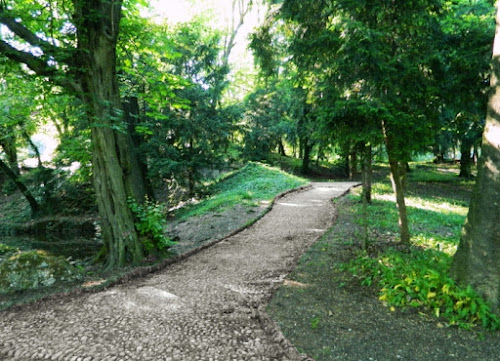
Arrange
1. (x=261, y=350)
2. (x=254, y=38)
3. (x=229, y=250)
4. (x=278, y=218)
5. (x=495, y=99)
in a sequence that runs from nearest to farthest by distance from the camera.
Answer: (x=261, y=350)
(x=495, y=99)
(x=229, y=250)
(x=254, y=38)
(x=278, y=218)

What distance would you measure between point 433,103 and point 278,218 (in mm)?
5931

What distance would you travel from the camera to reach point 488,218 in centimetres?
407

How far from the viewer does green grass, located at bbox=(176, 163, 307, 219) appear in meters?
12.7

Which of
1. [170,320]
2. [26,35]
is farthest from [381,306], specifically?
[26,35]

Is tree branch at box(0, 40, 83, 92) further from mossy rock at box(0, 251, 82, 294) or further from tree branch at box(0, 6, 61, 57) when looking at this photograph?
mossy rock at box(0, 251, 82, 294)

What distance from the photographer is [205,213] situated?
12.0m

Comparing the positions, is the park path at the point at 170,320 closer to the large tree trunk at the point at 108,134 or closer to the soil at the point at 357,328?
the soil at the point at 357,328

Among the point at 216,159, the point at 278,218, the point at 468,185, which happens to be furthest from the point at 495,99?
the point at 468,185

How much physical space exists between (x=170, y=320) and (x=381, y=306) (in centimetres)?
291

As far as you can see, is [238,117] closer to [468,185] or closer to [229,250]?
[229,250]

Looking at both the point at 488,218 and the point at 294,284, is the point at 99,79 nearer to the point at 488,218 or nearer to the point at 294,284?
the point at 294,284

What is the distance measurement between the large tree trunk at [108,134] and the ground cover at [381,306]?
136 inches

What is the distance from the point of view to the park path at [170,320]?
3.47 meters

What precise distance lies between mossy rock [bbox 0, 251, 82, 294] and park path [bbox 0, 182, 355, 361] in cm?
84
